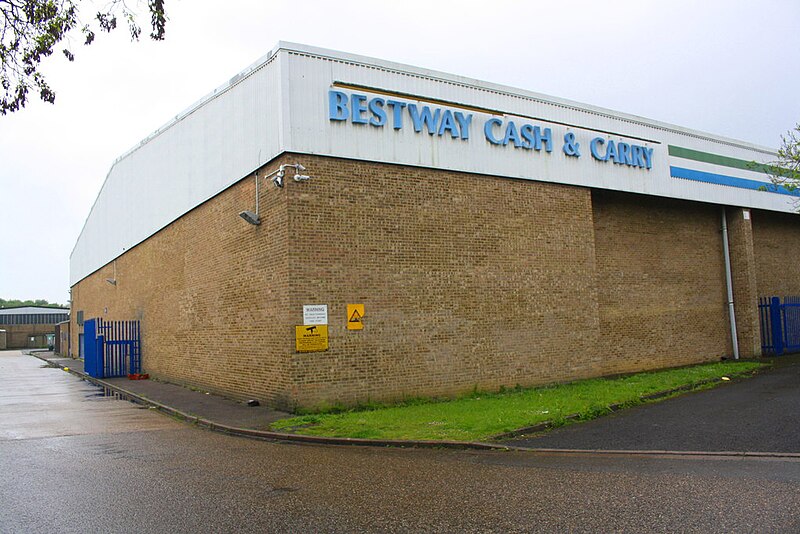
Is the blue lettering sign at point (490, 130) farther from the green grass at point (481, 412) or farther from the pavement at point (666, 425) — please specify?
the pavement at point (666, 425)

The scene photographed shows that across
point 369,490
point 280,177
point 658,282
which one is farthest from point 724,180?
point 369,490

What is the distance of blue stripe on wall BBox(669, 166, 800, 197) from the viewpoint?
20.8m

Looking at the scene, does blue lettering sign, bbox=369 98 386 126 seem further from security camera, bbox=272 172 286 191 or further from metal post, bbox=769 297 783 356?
metal post, bbox=769 297 783 356

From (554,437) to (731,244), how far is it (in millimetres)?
15768

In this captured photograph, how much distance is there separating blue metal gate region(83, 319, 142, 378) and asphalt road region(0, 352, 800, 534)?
14598 millimetres

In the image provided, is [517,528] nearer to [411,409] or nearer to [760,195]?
[411,409]

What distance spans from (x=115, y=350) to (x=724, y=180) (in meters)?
23.2

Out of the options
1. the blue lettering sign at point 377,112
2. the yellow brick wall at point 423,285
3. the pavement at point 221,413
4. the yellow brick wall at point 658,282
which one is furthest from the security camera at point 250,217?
the yellow brick wall at point 658,282

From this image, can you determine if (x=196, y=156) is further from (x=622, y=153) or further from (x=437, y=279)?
(x=622, y=153)

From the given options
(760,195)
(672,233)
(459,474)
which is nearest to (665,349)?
(672,233)

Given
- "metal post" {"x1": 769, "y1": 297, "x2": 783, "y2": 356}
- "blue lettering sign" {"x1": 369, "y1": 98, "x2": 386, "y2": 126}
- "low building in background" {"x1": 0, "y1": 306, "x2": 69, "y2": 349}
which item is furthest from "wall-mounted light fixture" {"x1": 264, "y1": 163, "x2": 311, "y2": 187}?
"low building in background" {"x1": 0, "y1": 306, "x2": 69, "y2": 349}

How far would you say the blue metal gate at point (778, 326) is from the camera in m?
23.2

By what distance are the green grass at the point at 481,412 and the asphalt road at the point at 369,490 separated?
3.01 ft

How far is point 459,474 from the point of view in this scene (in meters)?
8.05
